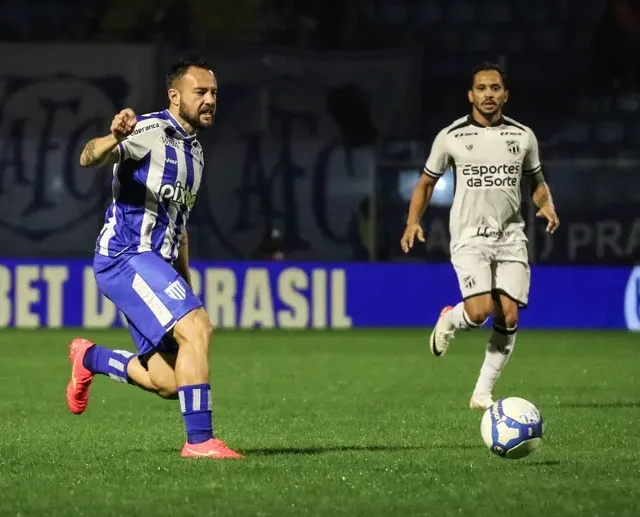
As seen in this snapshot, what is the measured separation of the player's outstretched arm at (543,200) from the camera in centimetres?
880

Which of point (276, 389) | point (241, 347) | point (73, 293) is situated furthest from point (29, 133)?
point (276, 389)

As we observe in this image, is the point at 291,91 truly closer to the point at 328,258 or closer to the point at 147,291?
the point at 328,258

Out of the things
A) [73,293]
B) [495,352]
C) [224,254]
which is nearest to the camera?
[495,352]

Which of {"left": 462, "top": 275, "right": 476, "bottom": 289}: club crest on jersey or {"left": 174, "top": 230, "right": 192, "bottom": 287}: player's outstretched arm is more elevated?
{"left": 174, "top": 230, "right": 192, "bottom": 287}: player's outstretched arm

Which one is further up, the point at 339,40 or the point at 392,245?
the point at 339,40

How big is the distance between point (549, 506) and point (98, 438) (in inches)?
118

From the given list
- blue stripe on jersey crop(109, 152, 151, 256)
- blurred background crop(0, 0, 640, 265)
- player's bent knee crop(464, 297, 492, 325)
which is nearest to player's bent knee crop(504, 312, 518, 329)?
player's bent knee crop(464, 297, 492, 325)

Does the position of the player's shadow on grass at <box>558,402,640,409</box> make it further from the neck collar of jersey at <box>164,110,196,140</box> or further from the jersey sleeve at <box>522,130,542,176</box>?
the neck collar of jersey at <box>164,110,196,140</box>

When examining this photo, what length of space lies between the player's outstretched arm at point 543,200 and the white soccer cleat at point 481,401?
3.44 feet

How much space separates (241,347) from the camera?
14969 mm

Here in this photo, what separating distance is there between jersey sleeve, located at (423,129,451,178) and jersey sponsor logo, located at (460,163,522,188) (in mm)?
167

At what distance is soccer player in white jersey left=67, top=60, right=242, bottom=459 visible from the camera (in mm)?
6258

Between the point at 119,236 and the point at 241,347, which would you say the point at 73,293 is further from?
the point at 119,236

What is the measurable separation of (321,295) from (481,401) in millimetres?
9003
